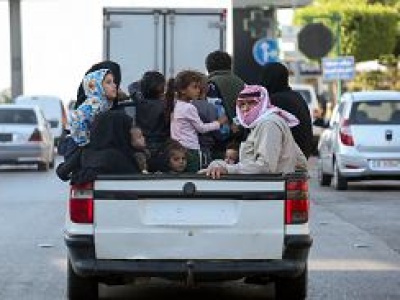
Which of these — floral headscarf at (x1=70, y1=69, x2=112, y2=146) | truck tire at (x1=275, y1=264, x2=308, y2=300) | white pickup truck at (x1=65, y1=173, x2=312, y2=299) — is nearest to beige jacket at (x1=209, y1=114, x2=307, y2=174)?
white pickup truck at (x1=65, y1=173, x2=312, y2=299)

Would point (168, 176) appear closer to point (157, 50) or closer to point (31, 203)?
point (31, 203)

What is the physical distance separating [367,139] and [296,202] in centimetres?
1278

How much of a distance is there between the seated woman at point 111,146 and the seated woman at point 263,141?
2.07 ft

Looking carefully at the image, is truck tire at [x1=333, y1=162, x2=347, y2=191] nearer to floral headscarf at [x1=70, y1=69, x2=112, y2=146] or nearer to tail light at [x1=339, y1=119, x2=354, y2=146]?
tail light at [x1=339, y1=119, x2=354, y2=146]

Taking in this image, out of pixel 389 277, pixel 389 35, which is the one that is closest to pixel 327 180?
pixel 389 277

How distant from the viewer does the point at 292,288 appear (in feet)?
32.1

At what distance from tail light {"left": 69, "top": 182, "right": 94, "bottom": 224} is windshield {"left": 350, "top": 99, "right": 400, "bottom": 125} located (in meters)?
13.3

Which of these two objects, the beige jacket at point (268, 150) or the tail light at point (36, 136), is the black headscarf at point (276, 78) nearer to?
the beige jacket at point (268, 150)

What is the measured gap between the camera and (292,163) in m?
9.34

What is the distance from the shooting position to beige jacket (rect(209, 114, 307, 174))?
911 cm

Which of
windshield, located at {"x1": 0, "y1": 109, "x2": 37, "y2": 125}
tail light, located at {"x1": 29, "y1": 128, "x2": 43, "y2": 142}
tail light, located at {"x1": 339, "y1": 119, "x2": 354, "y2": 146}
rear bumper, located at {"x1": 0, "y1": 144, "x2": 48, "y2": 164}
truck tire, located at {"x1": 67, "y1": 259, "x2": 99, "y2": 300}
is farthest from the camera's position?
windshield, located at {"x1": 0, "y1": 109, "x2": 37, "y2": 125}

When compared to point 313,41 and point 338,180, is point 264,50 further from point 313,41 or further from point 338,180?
point 338,180

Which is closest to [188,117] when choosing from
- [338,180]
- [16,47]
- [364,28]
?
[338,180]

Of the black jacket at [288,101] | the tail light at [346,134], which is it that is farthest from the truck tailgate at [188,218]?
the tail light at [346,134]
